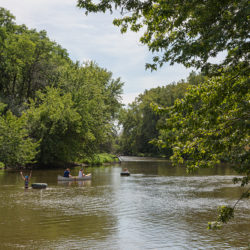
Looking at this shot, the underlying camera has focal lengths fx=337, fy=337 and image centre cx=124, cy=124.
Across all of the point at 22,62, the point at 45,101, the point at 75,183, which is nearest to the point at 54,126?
the point at 45,101

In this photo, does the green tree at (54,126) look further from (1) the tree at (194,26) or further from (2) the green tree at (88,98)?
(1) the tree at (194,26)

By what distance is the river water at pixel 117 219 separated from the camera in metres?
11.6

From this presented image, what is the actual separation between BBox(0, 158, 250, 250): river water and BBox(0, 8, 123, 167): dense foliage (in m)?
17.4

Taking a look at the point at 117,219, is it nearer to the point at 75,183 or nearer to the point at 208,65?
the point at 208,65

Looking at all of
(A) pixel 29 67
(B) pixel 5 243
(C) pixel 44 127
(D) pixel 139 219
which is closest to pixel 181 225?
(D) pixel 139 219

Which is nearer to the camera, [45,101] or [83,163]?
[45,101]

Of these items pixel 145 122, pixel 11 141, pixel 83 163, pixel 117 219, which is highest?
pixel 145 122

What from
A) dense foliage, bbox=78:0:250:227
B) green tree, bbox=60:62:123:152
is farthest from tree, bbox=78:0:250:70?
green tree, bbox=60:62:123:152

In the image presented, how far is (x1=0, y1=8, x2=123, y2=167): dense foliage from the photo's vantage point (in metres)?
42.0

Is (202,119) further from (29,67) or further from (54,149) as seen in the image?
(29,67)

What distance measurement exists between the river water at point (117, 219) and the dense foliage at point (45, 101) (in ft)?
57.2

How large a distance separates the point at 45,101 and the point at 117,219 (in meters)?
31.2

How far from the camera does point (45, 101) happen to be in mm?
43750

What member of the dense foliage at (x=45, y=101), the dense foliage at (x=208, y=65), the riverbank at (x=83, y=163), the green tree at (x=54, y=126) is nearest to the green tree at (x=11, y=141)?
the dense foliage at (x=45, y=101)
